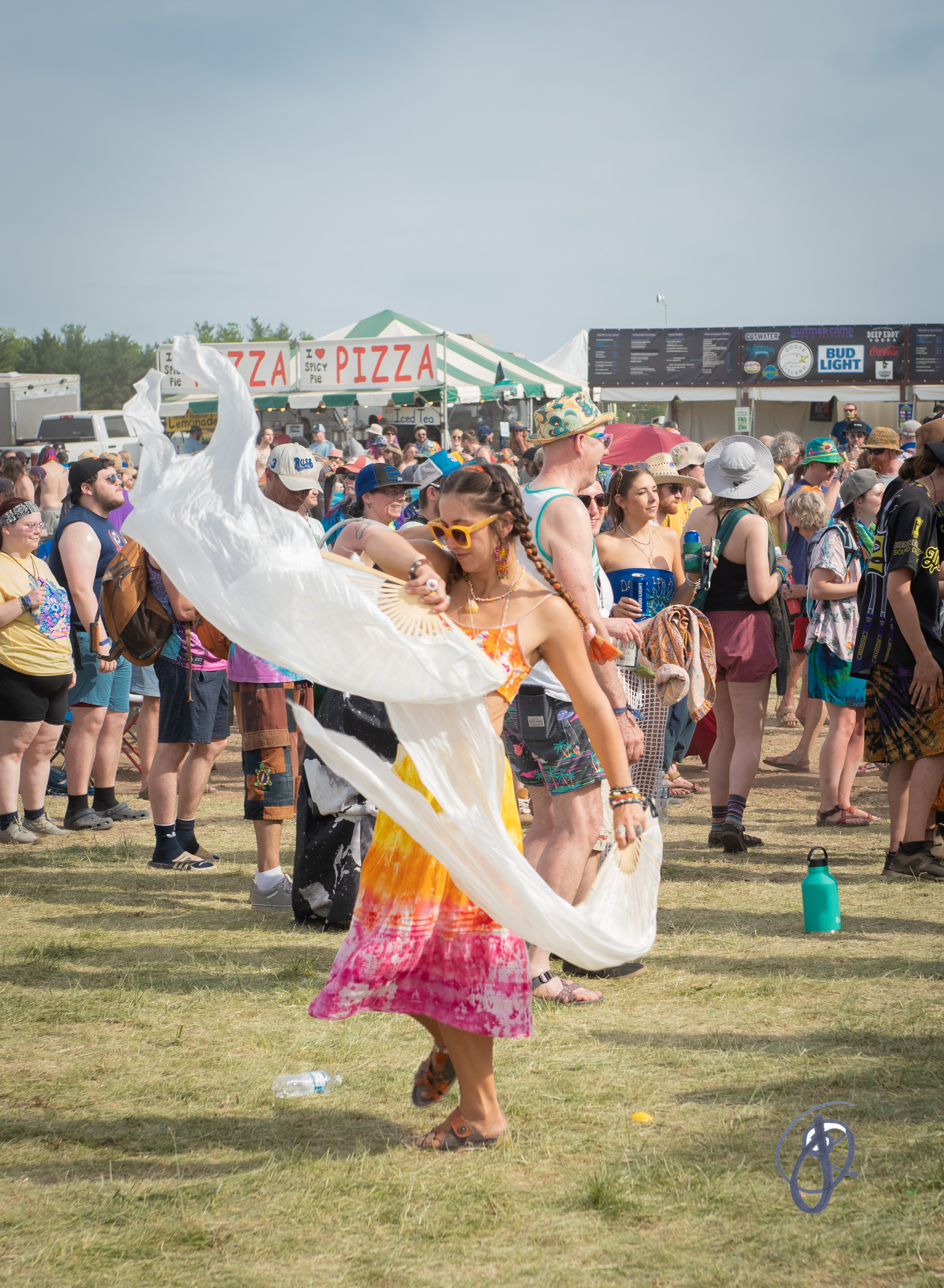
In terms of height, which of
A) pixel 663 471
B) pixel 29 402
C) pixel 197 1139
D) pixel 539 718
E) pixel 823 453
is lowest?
pixel 197 1139

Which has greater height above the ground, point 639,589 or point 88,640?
point 639,589

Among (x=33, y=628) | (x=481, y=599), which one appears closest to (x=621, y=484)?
(x=481, y=599)

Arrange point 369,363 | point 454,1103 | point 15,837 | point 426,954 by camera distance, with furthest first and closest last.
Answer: point 369,363, point 15,837, point 454,1103, point 426,954

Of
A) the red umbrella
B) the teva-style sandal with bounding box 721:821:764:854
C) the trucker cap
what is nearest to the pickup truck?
the red umbrella

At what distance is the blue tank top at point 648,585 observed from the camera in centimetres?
604

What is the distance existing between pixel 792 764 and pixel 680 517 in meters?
1.93

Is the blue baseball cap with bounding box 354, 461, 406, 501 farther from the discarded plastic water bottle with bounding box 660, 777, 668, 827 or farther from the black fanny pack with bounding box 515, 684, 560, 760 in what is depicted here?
the discarded plastic water bottle with bounding box 660, 777, 668, 827

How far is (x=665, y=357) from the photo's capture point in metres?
34.5

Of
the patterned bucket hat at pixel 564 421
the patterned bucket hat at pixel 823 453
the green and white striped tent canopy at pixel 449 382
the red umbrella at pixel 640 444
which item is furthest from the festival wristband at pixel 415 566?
the green and white striped tent canopy at pixel 449 382

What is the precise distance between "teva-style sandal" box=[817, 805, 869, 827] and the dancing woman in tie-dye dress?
413 cm

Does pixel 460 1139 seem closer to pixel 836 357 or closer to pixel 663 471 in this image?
pixel 663 471

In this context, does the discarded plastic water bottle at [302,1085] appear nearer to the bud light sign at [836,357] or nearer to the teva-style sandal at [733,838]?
the teva-style sandal at [733,838]

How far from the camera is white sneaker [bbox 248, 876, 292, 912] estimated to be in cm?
559

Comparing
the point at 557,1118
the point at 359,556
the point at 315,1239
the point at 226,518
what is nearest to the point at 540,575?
the point at 359,556
